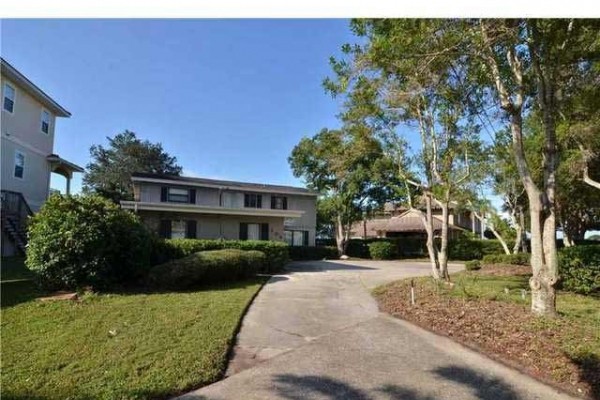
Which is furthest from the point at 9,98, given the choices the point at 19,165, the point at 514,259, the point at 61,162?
the point at 514,259

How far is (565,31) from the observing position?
617 centimetres

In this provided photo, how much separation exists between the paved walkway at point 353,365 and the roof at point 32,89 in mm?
16174

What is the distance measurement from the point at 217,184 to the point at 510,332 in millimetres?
22106

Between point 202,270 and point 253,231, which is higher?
point 253,231

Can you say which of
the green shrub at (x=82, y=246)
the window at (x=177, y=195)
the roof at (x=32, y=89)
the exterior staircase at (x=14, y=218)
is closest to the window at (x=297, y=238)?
the window at (x=177, y=195)

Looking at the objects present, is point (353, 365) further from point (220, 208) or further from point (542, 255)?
point (220, 208)

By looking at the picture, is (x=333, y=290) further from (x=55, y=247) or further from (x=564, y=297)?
→ (x=55, y=247)

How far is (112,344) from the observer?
5332 millimetres

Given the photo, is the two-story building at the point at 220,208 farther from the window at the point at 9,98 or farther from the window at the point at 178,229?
the window at the point at 9,98

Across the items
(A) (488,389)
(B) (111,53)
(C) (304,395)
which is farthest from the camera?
(B) (111,53)

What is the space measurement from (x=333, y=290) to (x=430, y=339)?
203 inches

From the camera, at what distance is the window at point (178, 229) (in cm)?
2106
